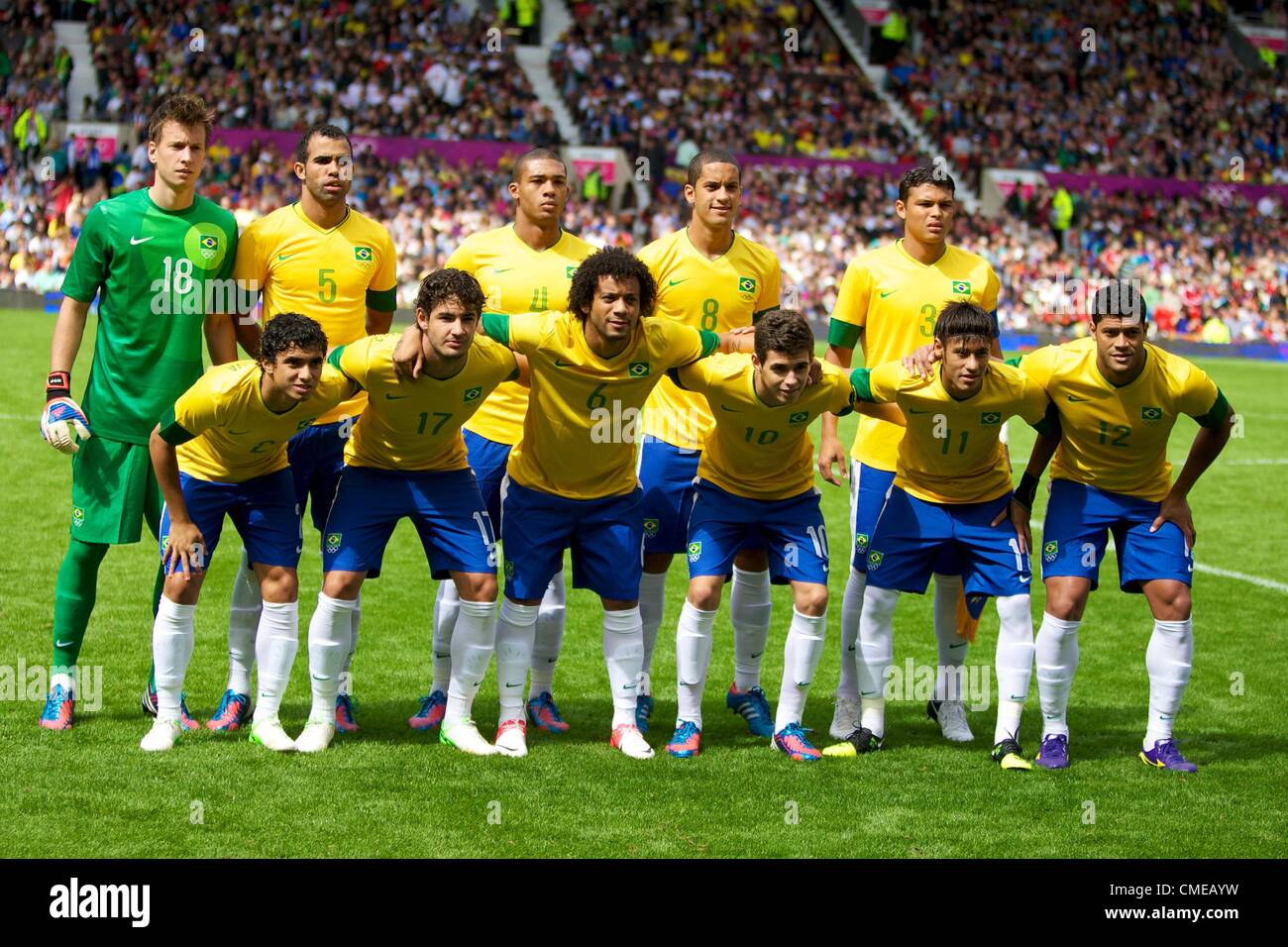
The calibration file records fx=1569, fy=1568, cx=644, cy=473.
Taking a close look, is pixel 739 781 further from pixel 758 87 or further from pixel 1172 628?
pixel 758 87

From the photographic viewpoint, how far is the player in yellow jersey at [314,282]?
21.3 ft

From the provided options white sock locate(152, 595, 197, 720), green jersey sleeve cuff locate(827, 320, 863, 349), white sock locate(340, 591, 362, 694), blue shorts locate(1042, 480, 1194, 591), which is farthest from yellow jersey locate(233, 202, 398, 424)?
blue shorts locate(1042, 480, 1194, 591)

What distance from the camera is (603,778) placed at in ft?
19.5

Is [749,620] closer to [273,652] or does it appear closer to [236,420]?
[273,652]

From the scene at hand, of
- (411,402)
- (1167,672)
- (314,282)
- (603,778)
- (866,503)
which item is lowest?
(603,778)

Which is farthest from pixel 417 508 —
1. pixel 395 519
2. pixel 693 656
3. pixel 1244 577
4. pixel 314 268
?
pixel 1244 577

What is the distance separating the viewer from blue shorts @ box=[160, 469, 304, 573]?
20.3 ft

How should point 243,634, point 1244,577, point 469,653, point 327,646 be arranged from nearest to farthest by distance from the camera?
point 327,646 → point 469,653 → point 243,634 → point 1244,577

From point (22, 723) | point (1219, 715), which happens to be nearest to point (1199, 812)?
point (1219, 715)

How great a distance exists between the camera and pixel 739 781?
596 cm

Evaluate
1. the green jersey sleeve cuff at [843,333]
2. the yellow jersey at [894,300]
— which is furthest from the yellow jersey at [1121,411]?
the green jersey sleeve cuff at [843,333]

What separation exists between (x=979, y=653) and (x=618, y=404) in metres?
3.17

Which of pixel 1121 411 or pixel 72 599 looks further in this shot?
pixel 72 599

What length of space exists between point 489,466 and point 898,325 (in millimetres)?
1882
